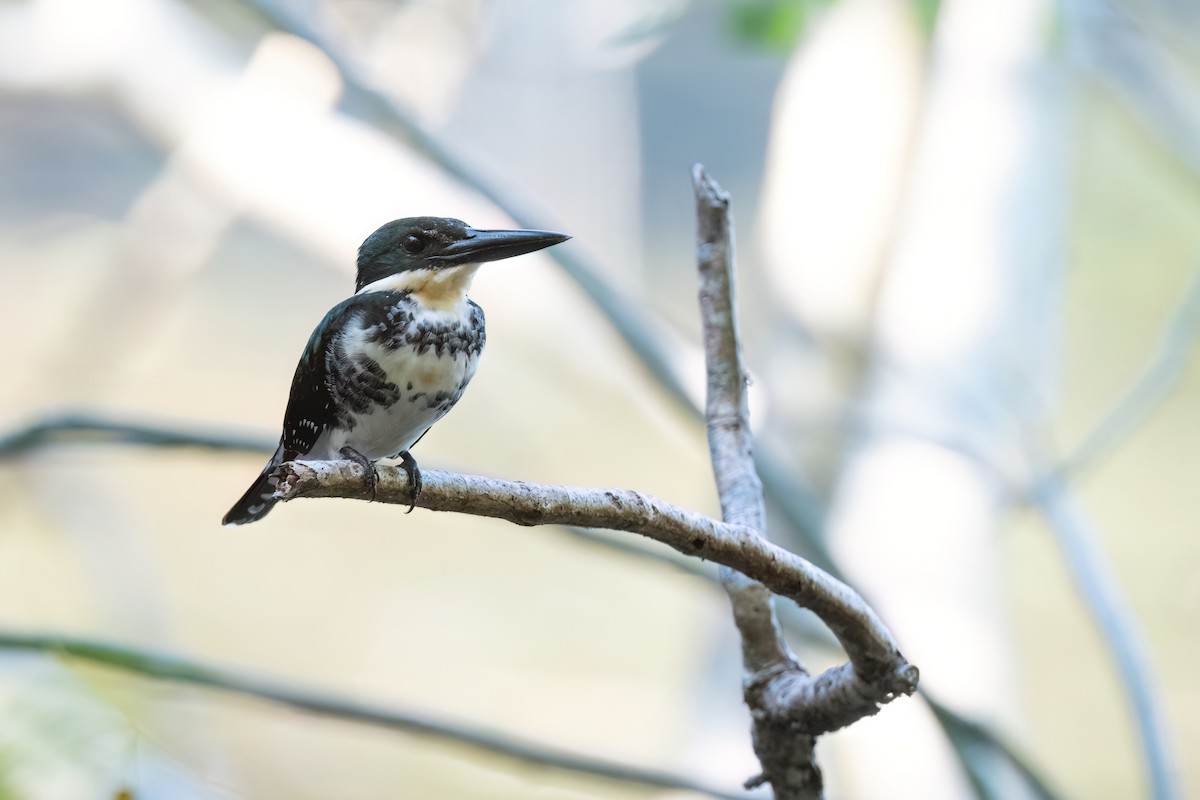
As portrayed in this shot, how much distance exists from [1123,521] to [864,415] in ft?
4.13

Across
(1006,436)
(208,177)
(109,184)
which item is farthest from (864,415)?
(109,184)

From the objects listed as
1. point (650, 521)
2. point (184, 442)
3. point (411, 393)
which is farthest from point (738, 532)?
point (184, 442)

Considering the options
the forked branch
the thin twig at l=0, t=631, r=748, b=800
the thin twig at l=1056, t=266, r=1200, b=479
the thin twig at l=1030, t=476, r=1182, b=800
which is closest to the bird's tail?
the thin twig at l=0, t=631, r=748, b=800

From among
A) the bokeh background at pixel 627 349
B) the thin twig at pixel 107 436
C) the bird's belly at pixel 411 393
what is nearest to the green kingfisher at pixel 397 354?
the bird's belly at pixel 411 393

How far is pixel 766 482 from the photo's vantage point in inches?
61.5

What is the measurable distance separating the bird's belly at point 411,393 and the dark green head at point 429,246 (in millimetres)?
88

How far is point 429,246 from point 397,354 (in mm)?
133

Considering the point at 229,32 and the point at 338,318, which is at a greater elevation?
the point at 229,32

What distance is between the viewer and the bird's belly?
1006mm

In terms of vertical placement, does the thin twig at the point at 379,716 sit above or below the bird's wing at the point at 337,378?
below

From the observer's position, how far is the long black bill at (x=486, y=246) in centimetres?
102

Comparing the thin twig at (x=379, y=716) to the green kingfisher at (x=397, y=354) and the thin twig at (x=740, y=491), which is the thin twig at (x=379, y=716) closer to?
the green kingfisher at (x=397, y=354)

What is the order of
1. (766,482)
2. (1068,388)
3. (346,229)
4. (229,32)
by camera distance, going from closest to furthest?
(766,482)
(346,229)
(229,32)
(1068,388)

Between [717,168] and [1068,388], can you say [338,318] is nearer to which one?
[717,168]
